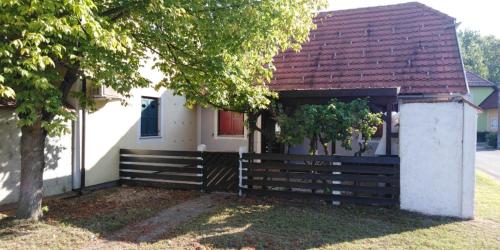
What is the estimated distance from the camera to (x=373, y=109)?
9.29m

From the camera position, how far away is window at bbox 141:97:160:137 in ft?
38.9

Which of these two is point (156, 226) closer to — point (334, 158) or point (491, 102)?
point (334, 158)

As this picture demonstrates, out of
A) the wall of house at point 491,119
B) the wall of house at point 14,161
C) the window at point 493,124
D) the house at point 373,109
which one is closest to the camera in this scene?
the house at point 373,109

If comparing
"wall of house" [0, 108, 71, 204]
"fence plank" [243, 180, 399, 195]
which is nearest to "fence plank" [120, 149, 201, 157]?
"fence plank" [243, 180, 399, 195]

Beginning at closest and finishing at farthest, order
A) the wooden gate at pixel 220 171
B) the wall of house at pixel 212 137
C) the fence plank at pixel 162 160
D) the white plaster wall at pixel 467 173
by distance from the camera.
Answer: the white plaster wall at pixel 467 173
the wooden gate at pixel 220 171
the fence plank at pixel 162 160
the wall of house at pixel 212 137

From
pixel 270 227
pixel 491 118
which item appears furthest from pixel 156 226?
pixel 491 118

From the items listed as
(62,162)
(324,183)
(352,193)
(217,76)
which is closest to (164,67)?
(217,76)

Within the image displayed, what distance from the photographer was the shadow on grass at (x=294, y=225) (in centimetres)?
600

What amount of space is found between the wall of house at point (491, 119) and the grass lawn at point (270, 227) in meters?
35.8

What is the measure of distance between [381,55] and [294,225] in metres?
6.98

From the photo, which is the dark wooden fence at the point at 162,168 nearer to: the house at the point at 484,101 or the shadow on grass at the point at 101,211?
the shadow on grass at the point at 101,211

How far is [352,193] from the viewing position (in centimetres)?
871

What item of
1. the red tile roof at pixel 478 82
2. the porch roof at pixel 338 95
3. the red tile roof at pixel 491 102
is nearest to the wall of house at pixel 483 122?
the red tile roof at pixel 491 102

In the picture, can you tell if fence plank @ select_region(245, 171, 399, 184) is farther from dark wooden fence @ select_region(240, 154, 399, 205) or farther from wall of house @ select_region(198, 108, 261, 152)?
wall of house @ select_region(198, 108, 261, 152)
